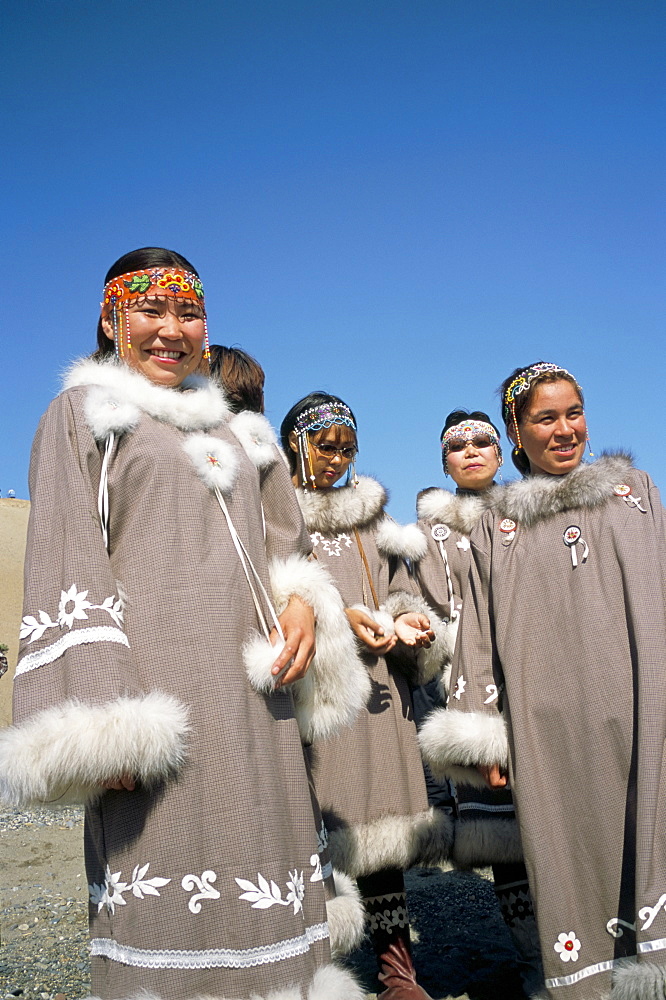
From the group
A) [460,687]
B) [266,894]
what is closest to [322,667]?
[266,894]

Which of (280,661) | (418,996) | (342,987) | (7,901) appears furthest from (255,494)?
(7,901)

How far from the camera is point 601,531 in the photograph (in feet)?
9.07

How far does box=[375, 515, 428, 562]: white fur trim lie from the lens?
3.76 metres

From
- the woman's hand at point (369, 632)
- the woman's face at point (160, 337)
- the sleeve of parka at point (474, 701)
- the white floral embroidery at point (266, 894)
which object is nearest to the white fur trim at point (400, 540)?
the woman's hand at point (369, 632)

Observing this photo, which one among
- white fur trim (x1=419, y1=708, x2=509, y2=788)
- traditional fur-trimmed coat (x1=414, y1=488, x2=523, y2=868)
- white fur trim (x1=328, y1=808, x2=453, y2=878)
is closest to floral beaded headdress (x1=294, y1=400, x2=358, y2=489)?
traditional fur-trimmed coat (x1=414, y1=488, x2=523, y2=868)

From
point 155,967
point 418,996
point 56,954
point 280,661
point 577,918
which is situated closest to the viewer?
point 155,967

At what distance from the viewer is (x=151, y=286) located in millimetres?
2359

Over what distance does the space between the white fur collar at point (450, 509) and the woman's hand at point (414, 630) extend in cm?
79

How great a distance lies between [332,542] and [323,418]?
1.84 feet

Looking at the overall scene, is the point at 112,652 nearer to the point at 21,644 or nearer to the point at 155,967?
the point at 21,644

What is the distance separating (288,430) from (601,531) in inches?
64.7

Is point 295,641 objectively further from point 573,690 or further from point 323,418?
point 323,418

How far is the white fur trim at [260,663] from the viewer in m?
2.01

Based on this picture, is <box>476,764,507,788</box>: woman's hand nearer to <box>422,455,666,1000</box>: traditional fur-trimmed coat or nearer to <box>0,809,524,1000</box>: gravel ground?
<box>422,455,666,1000</box>: traditional fur-trimmed coat
